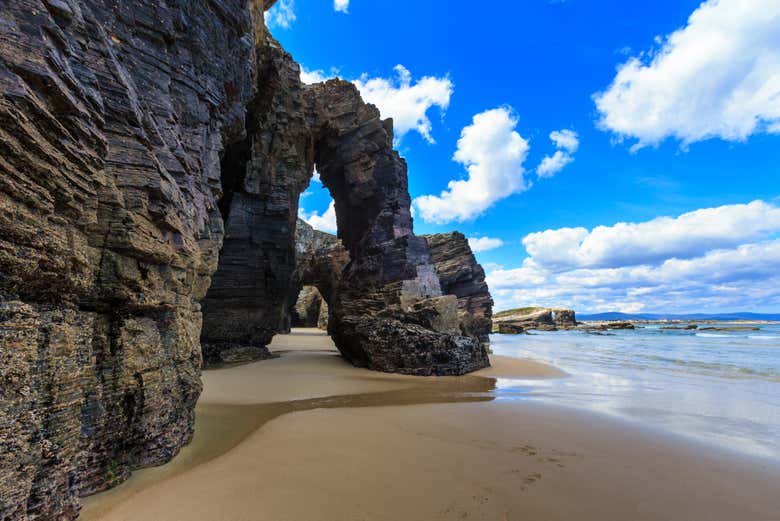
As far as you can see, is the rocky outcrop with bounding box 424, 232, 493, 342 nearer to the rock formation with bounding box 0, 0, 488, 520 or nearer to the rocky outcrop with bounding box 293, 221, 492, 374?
the rocky outcrop with bounding box 293, 221, 492, 374

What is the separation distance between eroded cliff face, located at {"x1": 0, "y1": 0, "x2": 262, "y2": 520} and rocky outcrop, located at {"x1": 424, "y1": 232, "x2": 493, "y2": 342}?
94.9ft

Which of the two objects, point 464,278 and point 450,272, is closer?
point 450,272

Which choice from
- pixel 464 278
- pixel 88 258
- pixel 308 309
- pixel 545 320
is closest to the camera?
pixel 88 258

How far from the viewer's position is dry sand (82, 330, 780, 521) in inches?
146

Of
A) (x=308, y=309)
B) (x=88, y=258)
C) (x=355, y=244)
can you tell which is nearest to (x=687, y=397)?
(x=88, y=258)

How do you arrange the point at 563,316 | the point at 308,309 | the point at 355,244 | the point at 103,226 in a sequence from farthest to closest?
1. the point at 563,316
2. the point at 308,309
3. the point at 355,244
4. the point at 103,226

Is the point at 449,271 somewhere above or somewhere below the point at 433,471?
above

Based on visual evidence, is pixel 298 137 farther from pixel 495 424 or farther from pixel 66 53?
pixel 495 424

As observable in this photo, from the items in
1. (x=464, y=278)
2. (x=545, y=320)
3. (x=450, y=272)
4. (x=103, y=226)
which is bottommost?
(x=545, y=320)

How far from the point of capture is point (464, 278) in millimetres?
34656

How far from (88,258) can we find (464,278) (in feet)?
107

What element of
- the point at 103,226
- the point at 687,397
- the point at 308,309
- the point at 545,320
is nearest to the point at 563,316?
the point at 545,320

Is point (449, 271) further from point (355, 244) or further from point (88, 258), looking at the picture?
point (88, 258)

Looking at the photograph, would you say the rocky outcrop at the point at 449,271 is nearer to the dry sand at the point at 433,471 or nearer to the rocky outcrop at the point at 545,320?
the dry sand at the point at 433,471
